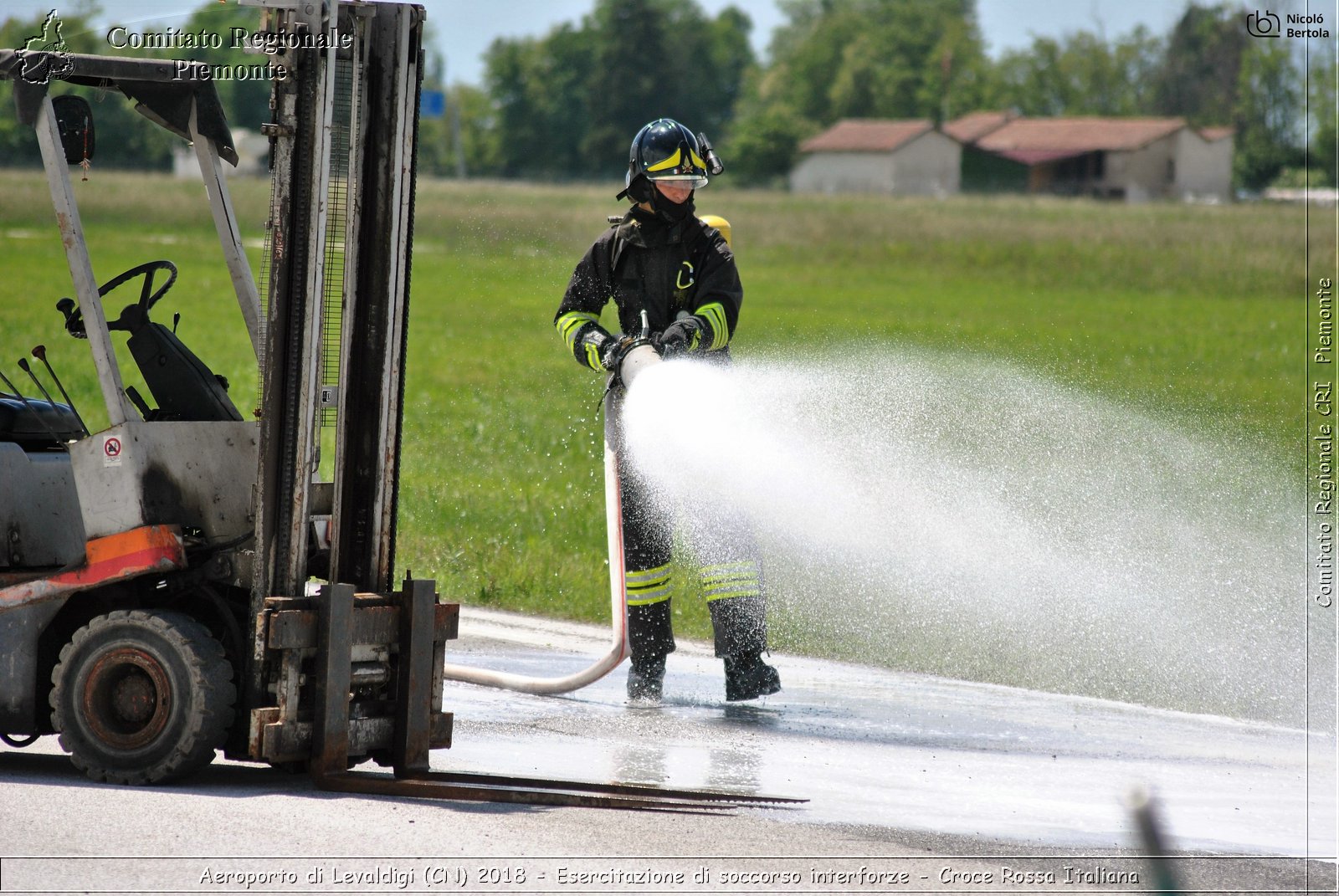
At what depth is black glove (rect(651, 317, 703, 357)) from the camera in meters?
6.04

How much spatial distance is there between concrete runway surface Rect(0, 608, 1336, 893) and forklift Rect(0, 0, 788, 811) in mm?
209

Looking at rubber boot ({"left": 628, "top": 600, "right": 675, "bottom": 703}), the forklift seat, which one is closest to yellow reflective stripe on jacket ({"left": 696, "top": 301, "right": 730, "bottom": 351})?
rubber boot ({"left": 628, "top": 600, "right": 675, "bottom": 703})

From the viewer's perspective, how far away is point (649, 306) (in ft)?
21.0

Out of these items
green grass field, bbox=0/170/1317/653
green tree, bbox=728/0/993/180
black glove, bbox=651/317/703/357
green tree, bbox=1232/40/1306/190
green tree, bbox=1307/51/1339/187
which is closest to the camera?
black glove, bbox=651/317/703/357

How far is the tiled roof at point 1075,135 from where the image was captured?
276ft

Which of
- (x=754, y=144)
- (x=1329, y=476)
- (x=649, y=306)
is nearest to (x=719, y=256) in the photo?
(x=649, y=306)

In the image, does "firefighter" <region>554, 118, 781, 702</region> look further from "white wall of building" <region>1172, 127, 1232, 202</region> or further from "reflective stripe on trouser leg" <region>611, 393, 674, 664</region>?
"white wall of building" <region>1172, 127, 1232, 202</region>

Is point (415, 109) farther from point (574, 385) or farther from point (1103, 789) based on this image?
point (574, 385)

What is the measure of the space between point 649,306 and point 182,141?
188 centimetres

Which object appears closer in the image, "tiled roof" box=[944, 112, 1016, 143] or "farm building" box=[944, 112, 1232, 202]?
"farm building" box=[944, 112, 1232, 202]

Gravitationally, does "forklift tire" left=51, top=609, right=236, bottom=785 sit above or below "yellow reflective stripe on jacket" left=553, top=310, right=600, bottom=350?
below


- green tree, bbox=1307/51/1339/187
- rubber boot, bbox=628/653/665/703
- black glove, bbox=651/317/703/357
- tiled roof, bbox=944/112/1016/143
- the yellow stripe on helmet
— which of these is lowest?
rubber boot, bbox=628/653/665/703

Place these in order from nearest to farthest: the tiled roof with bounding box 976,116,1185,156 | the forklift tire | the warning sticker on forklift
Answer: the forklift tire, the warning sticker on forklift, the tiled roof with bounding box 976,116,1185,156

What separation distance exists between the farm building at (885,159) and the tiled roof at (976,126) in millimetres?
2300
